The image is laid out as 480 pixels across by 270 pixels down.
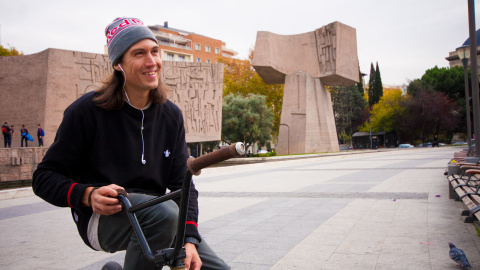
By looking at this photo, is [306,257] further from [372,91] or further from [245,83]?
[372,91]

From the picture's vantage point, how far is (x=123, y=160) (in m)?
1.82

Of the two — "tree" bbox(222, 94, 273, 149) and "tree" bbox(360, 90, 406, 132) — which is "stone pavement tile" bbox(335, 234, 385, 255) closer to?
"tree" bbox(222, 94, 273, 149)

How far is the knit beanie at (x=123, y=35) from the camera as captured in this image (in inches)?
71.9

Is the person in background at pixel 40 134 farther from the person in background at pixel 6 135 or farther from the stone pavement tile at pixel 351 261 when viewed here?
the stone pavement tile at pixel 351 261

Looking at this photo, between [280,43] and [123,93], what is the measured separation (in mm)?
29574

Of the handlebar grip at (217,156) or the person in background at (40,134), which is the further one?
the person in background at (40,134)

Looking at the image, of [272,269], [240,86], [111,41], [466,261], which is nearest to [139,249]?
[111,41]

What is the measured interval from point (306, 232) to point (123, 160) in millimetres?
3134

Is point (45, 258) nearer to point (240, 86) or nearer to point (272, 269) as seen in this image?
point (272, 269)

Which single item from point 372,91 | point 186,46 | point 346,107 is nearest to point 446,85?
point 346,107

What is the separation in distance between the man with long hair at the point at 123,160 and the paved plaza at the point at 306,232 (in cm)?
176

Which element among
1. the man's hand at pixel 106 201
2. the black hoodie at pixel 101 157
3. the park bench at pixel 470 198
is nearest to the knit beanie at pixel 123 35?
the black hoodie at pixel 101 157

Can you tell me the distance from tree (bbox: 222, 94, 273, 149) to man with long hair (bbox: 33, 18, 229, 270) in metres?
33.8

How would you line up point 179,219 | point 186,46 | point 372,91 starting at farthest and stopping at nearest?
point 372,91 → point 186,46 → point 179,219
